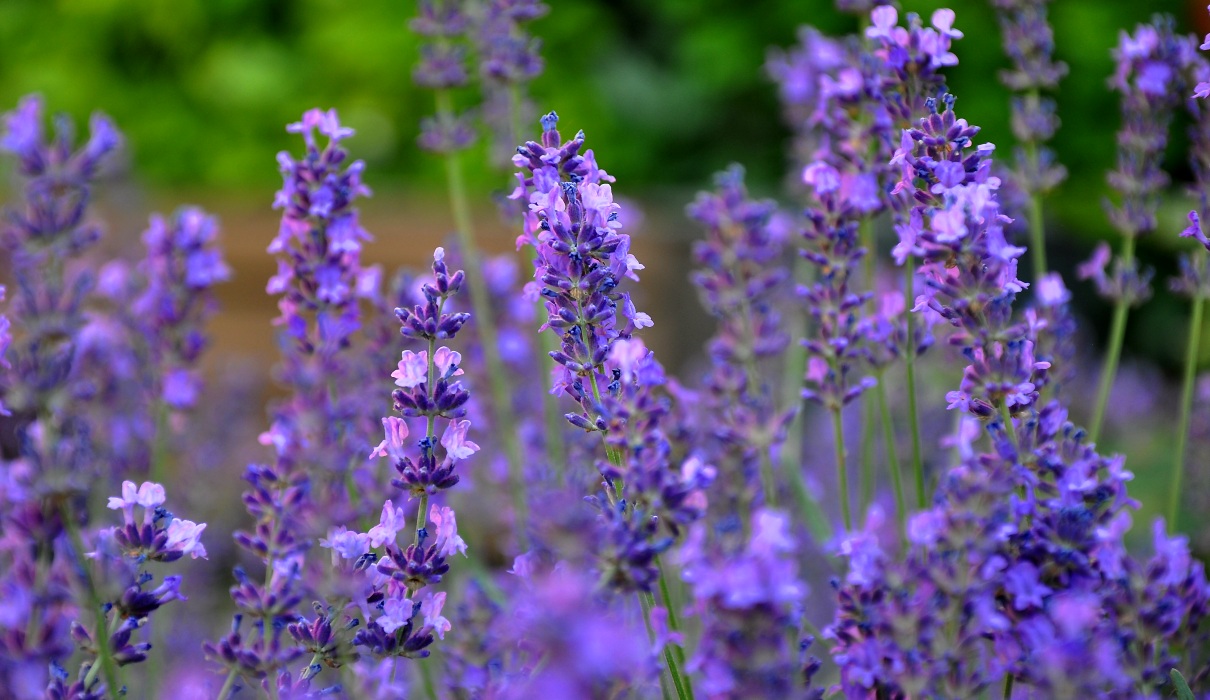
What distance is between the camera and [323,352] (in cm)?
130

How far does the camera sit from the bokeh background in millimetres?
4504

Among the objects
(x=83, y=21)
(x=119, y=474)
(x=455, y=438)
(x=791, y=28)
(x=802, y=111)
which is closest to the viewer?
(x=455, y=438)

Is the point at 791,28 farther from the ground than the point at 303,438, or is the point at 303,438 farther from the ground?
the point at 791,28

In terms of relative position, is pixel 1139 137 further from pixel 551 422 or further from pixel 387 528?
pixel 387 528

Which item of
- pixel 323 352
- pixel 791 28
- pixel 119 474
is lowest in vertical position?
pixel 323 352

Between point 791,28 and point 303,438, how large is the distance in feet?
12.8

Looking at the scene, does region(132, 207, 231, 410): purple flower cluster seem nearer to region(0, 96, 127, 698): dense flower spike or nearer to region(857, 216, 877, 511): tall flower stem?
region(0, 96, 127, 698): dense flower spike

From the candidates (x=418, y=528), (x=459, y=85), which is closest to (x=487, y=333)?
(x=459, y=85)

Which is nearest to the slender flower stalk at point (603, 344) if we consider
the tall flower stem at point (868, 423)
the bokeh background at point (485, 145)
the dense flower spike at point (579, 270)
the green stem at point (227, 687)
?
the dense flower spike at point (579, 270)

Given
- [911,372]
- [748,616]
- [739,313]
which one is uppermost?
[739,313]

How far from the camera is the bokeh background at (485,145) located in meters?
4.50

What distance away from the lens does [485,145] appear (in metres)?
4.96

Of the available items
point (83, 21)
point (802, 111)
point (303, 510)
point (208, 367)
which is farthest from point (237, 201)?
point (303, 510)

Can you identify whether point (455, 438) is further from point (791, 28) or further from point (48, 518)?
point (791, 28)
